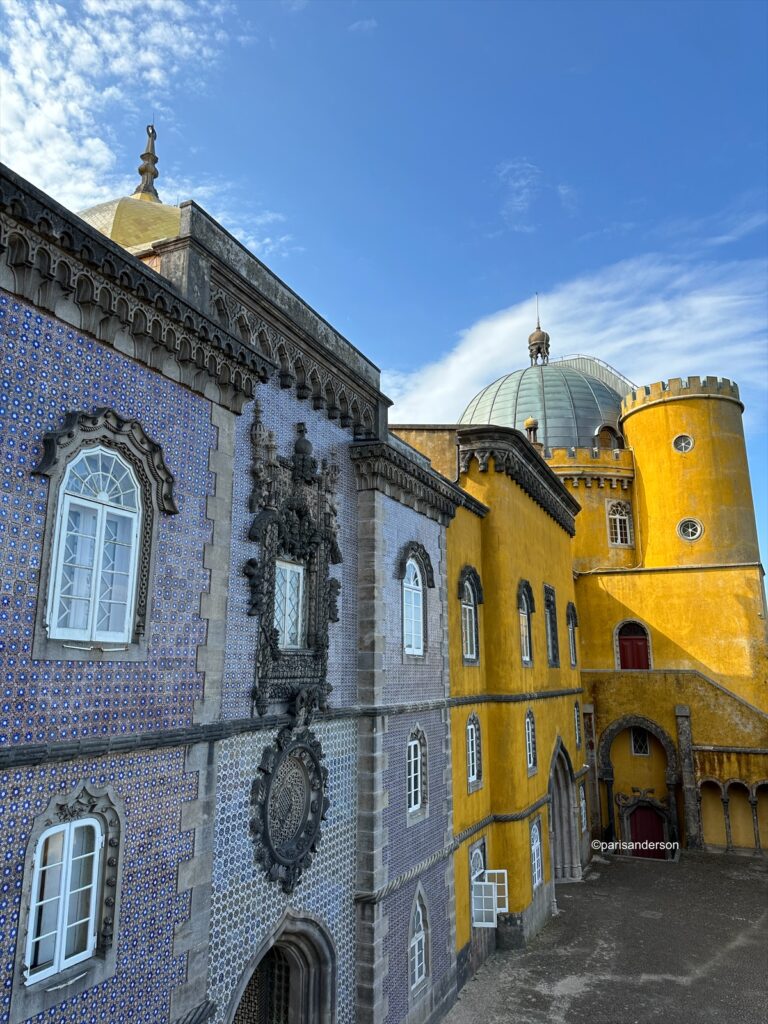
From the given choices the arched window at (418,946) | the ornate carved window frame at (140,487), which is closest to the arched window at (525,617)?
the arched window at (418,946)

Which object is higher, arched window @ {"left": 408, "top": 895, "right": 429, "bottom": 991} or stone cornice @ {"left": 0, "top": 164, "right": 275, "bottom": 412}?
stone cornice @ {"left": 0, "top": 164, "right": 275, "bottom": 412}

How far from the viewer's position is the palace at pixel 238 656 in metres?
5.69

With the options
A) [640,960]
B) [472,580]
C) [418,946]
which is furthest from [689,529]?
[418,946]

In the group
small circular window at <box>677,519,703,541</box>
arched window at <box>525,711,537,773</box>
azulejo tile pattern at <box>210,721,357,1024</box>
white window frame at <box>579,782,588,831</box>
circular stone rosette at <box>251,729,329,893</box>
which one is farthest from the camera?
small circular window at <box>677,519,703,541</box>

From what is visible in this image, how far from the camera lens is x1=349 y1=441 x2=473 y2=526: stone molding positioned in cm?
1160

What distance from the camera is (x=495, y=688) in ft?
54.6

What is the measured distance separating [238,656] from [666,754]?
2255 centimetres

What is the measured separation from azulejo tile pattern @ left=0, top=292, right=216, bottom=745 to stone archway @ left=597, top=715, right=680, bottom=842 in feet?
74.6

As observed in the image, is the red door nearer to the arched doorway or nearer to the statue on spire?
the arched doorway

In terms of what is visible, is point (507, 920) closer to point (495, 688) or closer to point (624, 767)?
point (495, 688)

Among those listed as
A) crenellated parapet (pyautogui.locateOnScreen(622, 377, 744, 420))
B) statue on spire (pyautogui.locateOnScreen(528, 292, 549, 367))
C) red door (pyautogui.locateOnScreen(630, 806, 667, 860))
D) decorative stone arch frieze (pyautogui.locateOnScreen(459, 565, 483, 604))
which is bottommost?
red door (pyautogui.locateOnScreen(630, 806, 667, 860))

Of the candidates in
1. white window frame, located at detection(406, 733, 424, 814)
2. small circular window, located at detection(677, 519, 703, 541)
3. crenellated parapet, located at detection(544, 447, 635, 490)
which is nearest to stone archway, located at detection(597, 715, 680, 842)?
small circular window, located at detection(677, 519, 703, 541)

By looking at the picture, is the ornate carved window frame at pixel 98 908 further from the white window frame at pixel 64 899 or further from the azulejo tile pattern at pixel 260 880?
the azulejo tile pattern at pixel 260 880

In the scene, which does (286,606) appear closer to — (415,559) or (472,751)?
(415,559)
